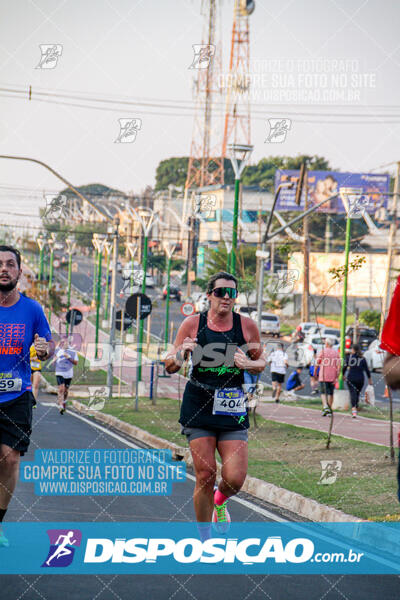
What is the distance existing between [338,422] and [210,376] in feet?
49.2

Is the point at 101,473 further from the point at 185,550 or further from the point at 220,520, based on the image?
the point at 185,550

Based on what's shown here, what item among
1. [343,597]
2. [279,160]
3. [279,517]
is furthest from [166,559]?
[279,160]

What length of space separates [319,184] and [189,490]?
70218mm

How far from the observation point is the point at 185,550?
7.12 meters

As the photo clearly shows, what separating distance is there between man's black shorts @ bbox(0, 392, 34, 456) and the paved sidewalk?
9411 mm

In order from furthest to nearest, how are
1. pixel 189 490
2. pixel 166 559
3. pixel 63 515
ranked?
pixel 189 490 → pixel 63 515 → pixel 166 559

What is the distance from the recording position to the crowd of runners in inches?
268

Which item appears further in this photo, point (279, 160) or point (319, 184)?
point (279, 160)

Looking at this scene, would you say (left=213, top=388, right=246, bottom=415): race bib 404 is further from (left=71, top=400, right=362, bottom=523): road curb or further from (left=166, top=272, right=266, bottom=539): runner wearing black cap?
(left=71, top=400, right=362, bottom=523): road curb

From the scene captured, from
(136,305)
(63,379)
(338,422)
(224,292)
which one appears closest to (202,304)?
(136,305)

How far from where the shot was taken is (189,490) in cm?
1099

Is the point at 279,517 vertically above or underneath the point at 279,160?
underneath

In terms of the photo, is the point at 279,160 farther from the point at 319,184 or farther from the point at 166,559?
the point at 166,559

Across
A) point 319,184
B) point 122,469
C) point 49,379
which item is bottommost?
point 49,379
